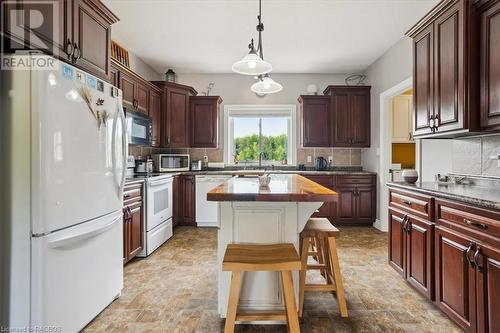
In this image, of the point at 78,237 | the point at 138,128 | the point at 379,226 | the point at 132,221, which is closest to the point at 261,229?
the point at 78,237

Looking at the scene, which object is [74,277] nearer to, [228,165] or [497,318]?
[497,318]

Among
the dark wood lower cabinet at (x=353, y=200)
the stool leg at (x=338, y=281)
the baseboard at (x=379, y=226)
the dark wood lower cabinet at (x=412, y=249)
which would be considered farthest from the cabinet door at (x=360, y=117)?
the stool leg at (x=338, y=281)

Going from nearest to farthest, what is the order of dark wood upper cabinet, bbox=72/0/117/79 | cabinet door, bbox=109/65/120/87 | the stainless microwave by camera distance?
dark wood upper cabinet, bbox=72/0/117/79
cabinet door, bbox=109/65/120/87
the stainless microwave

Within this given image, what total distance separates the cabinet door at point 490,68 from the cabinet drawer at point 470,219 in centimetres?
65

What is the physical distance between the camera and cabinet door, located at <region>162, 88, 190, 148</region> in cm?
447

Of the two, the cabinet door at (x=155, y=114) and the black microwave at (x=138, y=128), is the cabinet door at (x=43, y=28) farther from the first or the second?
the cabinet door at (x=155, y=114)

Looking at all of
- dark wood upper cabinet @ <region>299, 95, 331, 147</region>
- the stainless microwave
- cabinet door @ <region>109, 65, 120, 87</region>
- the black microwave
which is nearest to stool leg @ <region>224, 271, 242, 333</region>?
the black microwave

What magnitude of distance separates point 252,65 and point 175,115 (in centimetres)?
270

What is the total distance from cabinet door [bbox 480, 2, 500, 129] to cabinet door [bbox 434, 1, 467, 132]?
0.38 feet

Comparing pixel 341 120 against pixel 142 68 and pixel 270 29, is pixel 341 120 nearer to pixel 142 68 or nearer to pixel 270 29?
pixel 270 29

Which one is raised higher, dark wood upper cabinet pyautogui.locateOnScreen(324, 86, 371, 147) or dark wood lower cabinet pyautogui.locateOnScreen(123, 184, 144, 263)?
dark wood upper cabinet pyautogui.locateOnScreen(324, 86, 371, 147)

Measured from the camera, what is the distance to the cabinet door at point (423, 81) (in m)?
2.37

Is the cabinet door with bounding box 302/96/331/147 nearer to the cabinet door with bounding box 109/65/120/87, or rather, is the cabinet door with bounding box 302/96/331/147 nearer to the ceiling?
the ceiling

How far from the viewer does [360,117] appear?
470 cm
